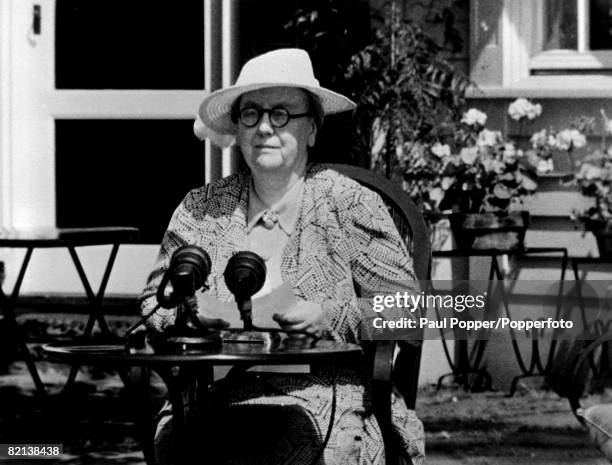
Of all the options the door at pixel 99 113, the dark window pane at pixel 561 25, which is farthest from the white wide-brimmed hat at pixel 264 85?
the dark window pane at pixel 561 25

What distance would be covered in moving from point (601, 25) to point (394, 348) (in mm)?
3529

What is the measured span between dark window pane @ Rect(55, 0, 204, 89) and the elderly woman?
8.83ft

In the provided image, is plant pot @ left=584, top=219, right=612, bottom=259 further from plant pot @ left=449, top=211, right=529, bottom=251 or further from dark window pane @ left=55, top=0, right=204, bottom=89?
dark window pane @ left=55, top=0, right=204, bottom=89

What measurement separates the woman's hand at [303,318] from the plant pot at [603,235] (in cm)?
276

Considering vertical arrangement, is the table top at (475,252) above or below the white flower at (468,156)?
below

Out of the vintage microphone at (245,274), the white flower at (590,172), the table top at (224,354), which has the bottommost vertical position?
the table top at (224,354)

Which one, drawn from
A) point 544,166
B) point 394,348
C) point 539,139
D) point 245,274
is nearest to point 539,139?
point 539,139

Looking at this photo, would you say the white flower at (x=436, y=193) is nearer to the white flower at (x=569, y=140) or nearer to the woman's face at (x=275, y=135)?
the white flower at (x=569, y=140)

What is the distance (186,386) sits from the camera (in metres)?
3.03

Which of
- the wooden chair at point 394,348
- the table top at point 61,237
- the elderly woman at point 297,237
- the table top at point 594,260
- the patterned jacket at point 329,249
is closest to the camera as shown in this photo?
the wooden chair at point 394,348

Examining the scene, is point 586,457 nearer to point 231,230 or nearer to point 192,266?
point 231,230

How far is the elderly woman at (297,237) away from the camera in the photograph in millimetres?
2916

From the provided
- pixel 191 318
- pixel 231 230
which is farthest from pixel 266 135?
pixel 191 318

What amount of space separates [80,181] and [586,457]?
2.90m
